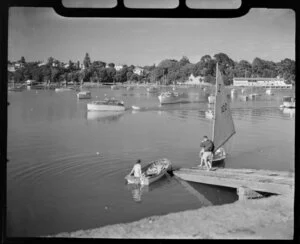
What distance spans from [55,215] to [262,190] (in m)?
3.18

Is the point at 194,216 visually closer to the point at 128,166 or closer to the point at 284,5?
the point at 284,5

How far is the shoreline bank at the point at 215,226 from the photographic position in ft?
14.7

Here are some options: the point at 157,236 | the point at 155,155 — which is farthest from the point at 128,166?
the point at 157,236

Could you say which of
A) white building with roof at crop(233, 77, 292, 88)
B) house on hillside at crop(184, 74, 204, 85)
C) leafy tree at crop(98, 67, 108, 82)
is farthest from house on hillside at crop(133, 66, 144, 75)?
white building with roof at crop(233, 77, 292, 88)

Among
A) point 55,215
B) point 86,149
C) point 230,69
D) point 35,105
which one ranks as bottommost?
point 55,215

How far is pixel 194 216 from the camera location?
5188 millimetres

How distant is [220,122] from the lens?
29.0 feet

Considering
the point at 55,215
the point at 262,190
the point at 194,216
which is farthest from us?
the point at 262,190

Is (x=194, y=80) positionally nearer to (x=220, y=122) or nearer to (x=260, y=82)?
(x=260, y=82)

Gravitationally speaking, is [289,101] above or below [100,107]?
above

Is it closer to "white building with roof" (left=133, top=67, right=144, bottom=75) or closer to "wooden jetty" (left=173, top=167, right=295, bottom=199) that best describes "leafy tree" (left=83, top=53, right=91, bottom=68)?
"white building with roof" (left=133, top=67, right=144, bottom=75)

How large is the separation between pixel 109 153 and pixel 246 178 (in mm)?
3214

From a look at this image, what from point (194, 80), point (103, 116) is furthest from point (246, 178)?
point (103, 116)

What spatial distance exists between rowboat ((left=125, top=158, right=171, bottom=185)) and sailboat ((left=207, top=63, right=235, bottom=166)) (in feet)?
3.32
